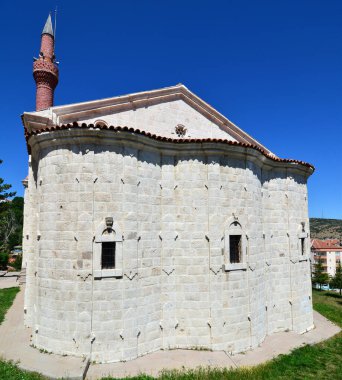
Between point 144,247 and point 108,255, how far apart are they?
1.20 metres

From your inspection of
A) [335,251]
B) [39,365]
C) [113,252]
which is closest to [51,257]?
[113,252]

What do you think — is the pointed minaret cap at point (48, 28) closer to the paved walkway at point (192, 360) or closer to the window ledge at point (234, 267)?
the window ledge at point (234, 267)

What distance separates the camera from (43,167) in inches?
383

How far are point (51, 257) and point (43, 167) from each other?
9.48ft

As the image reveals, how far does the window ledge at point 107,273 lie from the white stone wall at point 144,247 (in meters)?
0.13

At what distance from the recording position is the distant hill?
133 m

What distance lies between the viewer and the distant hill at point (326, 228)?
437 ft

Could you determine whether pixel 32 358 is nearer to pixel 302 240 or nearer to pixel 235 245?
pixel 235 245

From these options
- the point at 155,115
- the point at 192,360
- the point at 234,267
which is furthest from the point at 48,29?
the point at 192,360

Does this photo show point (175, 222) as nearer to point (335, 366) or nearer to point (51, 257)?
point (51, 257)

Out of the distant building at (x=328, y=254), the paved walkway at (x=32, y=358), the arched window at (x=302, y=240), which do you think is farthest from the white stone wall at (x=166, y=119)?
the distant building at (x=328, y=254)

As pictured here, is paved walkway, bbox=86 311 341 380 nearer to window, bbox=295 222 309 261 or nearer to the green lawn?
the green lawn

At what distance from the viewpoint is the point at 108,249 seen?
9.19 meters

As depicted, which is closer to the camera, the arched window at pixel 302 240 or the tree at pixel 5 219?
the arched window at pixel 302 240
